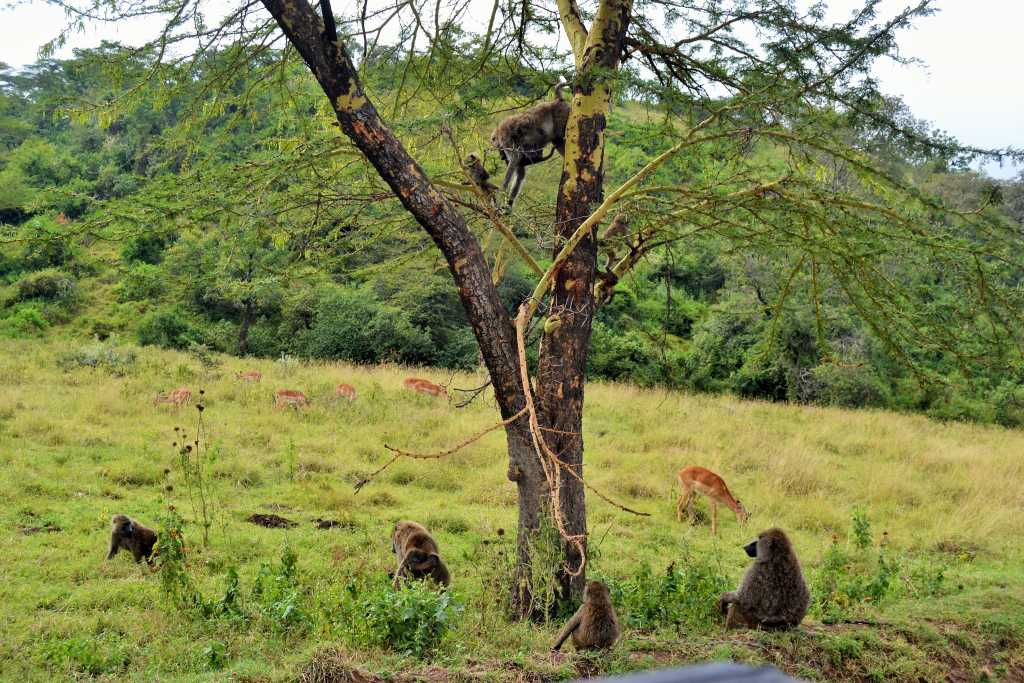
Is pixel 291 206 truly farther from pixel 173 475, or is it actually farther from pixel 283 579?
pixel 173 475

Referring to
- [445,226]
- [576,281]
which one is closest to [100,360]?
[445,226]

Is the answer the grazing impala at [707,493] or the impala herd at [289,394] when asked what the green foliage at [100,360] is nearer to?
the impala herd at [289,394]

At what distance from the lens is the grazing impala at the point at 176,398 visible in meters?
14.8

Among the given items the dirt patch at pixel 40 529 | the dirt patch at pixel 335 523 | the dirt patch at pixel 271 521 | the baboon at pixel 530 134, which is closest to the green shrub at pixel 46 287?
the dirt patch at pixel 40 529

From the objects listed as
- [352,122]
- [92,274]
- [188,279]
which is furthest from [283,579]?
[92,274]

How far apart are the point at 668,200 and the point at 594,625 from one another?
124 inches

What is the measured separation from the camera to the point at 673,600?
6.78 m

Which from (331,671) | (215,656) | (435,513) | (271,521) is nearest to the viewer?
(331,671)

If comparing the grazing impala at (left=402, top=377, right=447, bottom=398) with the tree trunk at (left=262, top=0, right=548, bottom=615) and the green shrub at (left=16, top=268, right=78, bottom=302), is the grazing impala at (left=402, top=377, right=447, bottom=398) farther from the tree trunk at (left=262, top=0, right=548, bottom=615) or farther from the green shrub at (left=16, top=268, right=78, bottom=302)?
the green shrub at (left=16, top=268, right=78, bottom=302)

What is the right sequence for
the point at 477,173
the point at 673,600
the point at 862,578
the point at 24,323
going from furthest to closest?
the point at 24,323, the point at 862,578, the point at 477,173, the point at 673,600

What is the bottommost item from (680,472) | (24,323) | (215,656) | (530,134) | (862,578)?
(24,323)

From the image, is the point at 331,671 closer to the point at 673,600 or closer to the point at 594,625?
the point at 594,625

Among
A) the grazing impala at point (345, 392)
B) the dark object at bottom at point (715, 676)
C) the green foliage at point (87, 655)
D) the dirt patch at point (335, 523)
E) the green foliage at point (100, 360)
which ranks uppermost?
the dark object at bottom at point (715, 676)

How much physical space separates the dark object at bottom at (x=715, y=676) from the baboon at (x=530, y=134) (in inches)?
244
